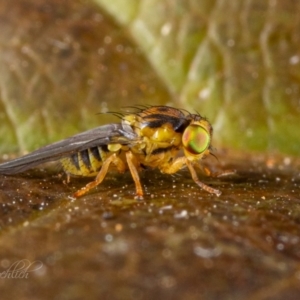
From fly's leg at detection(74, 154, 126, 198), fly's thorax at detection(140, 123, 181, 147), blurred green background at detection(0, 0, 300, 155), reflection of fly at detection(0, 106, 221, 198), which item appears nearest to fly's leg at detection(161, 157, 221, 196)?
reflection of fly at detection(0, 106, 221, 198)

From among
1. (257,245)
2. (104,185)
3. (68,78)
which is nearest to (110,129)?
(104,185)

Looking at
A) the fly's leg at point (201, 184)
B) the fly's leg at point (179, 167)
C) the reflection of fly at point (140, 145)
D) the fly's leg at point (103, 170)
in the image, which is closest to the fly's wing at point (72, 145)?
the reflection of fly at point (140, 145)

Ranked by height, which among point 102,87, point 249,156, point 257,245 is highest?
point 102,87

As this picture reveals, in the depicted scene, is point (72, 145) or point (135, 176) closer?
point (135, 176)

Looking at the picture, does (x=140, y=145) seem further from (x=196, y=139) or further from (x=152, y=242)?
(x=152, y=242)

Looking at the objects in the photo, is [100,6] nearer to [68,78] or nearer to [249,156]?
[68,78]

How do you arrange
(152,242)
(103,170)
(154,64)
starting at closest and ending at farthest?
1. (152,242)
2. (103,170)
3. (154,64)

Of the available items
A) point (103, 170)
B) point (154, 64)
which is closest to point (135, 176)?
point (103, 170)
